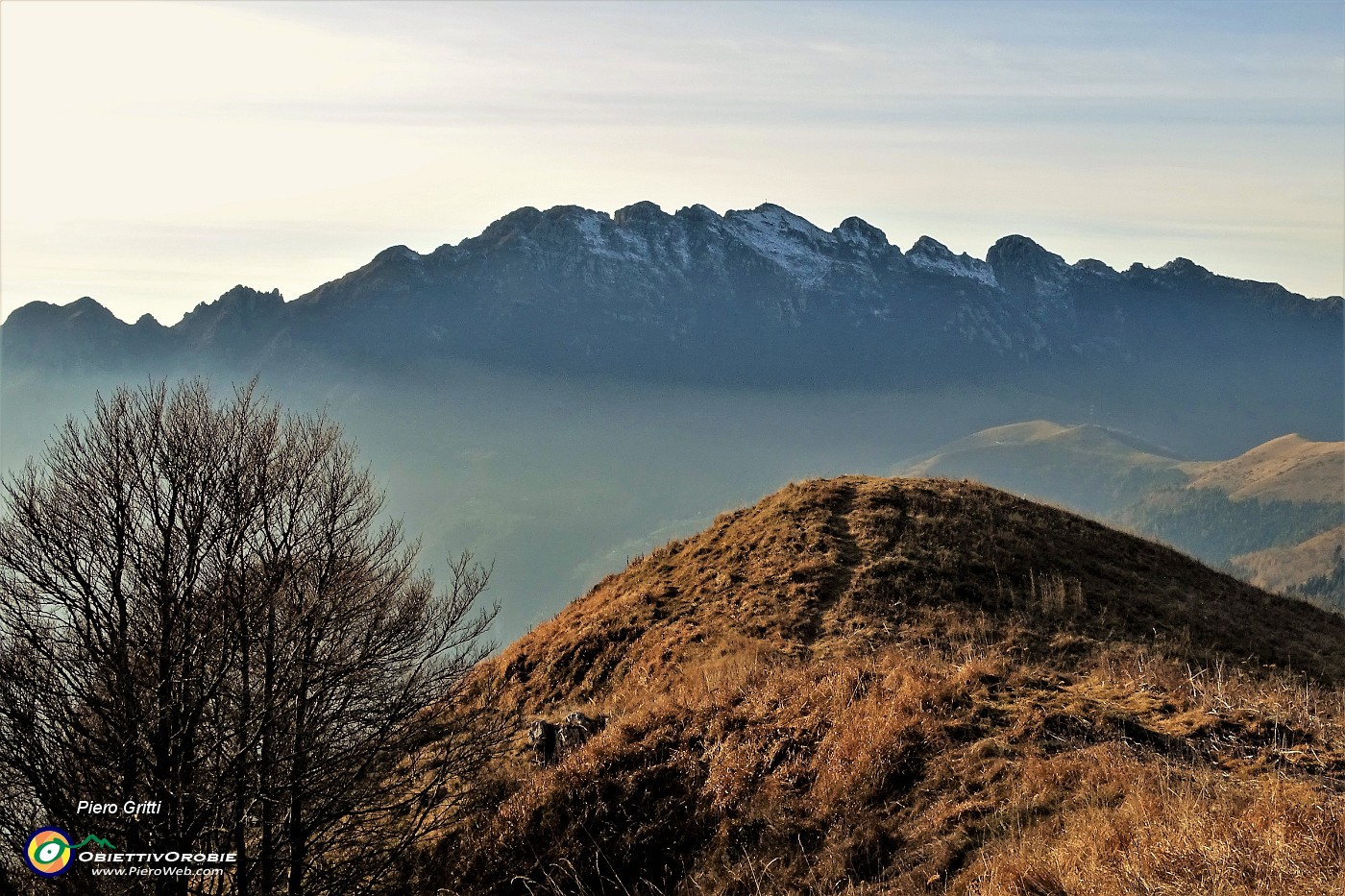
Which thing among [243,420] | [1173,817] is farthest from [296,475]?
[1173,817]

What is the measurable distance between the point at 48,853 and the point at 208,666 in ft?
12.5

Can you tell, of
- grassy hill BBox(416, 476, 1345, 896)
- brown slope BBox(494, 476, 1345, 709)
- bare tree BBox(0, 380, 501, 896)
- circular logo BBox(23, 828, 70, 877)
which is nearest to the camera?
grassy hill BBox(416, 476, 1345, 896)

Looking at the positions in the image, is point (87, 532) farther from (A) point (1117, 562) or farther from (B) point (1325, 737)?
(A) point (1117, 562)

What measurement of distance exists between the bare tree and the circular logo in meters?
0.28

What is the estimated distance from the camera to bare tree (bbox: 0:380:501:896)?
16.9 metres

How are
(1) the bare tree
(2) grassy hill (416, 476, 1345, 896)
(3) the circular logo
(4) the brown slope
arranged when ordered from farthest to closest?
(4) the brown slope
(1) the bare tree
(3) the circular logo
(2) grassy hill (416, 476, 1345, 896)

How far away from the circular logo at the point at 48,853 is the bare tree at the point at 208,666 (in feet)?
0.91

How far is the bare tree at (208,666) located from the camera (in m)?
16.9
